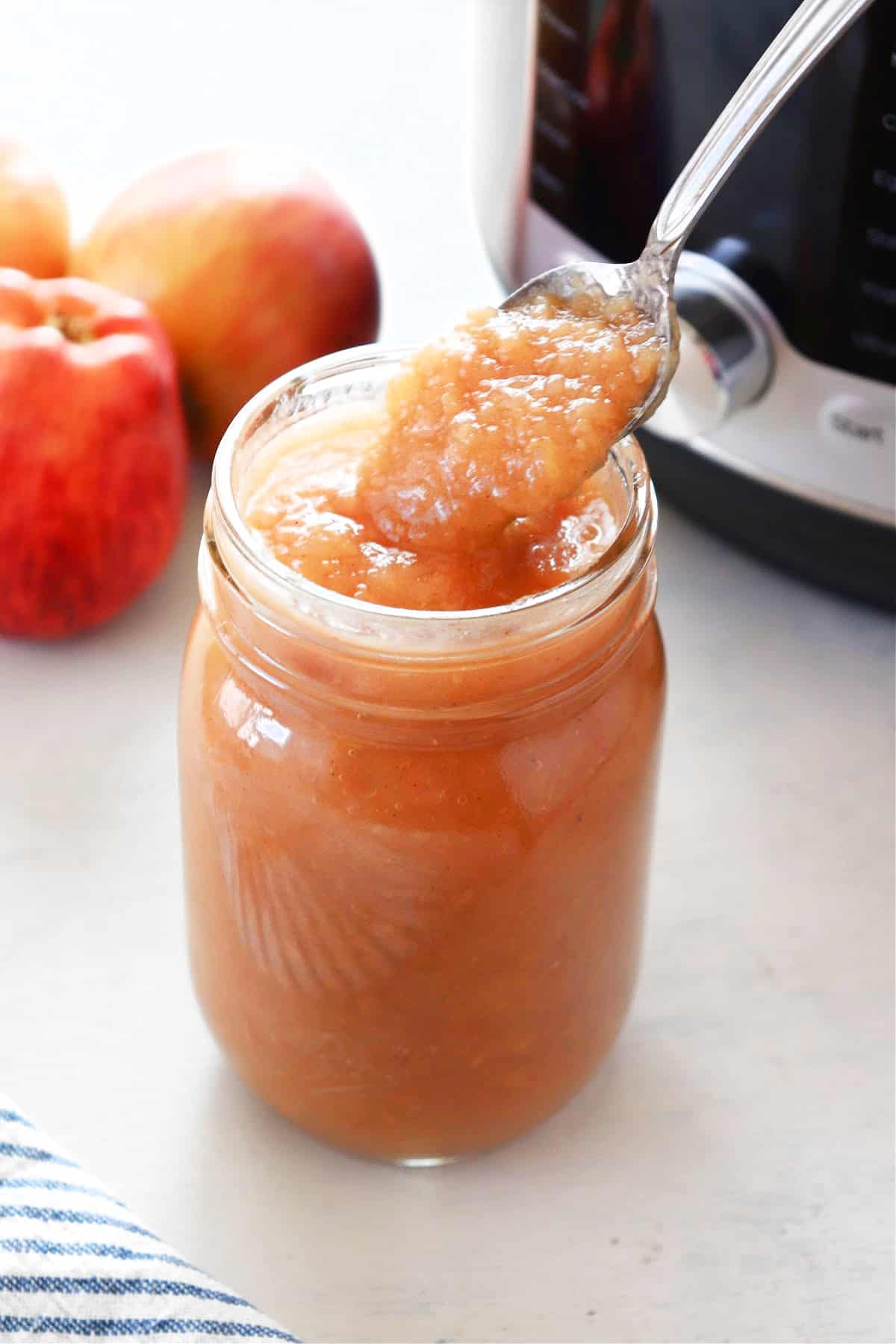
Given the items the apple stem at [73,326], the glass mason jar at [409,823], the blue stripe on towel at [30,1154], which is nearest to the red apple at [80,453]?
the apple stem at [73,326]

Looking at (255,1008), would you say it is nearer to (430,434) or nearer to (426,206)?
(430,434)

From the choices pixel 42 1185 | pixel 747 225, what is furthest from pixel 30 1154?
pixel 747 225

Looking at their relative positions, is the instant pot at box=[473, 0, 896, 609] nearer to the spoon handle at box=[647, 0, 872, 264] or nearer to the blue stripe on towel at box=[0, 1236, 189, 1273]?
the spoon handle at box=[647, 0, 872, 264]

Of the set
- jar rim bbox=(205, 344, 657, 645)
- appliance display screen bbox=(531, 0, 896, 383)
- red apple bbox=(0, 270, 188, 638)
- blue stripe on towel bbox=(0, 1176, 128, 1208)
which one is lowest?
blue stripe on towel bbox=(0, 1176, 128, 1208)

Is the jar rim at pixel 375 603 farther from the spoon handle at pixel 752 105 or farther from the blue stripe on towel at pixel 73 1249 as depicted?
the blue stripe on towel at pixel 73 1249

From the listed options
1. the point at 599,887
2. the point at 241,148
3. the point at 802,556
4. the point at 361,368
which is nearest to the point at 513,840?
the point at 599,887

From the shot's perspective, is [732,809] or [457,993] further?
[732,809]

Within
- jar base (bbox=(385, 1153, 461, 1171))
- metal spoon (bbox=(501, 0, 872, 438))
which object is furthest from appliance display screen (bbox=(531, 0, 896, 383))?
jar base (bbox=(385, 1153, 461, 1171))
